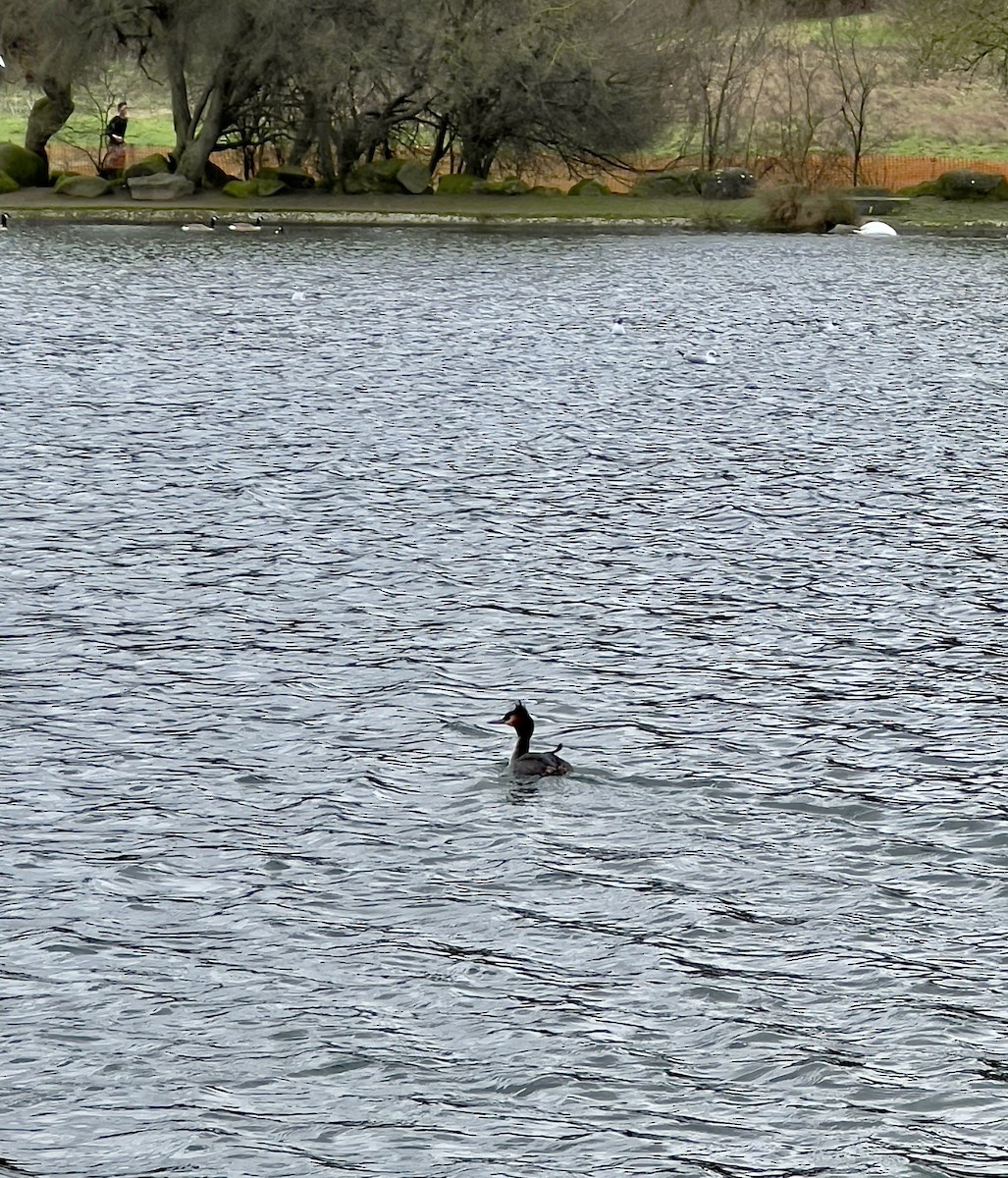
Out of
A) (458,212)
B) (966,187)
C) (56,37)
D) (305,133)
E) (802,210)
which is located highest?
(56,37)

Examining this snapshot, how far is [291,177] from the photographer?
260 ft

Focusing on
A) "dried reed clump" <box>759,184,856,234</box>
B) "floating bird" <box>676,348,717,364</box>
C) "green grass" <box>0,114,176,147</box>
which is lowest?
"floating bird" <box>676,348,717,364</box>

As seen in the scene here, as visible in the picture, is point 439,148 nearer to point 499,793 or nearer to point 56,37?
point 56,37

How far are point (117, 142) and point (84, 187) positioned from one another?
3511mm

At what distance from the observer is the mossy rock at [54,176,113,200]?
251 feet

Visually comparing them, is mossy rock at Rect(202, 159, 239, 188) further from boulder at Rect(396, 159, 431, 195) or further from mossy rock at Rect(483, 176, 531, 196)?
mossy rock at Rect(483, 176, 531, 196)

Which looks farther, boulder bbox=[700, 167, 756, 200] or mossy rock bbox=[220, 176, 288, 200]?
boulder bbox=[700, 167, 756, 200]

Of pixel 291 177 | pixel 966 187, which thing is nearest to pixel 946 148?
pixel 966 187

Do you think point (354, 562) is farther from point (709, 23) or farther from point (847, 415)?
point (709, 23)

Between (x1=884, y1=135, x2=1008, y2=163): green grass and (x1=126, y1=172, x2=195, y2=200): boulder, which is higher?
(x1=884, y1=135, x2=1008, y2=163): green grass

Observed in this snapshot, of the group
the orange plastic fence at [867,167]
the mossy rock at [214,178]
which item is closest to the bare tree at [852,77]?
the orange plastic fence at [867,167]

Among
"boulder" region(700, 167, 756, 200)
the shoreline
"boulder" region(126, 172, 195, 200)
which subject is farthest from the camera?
"boulder" region(700, 167, 756, 200)

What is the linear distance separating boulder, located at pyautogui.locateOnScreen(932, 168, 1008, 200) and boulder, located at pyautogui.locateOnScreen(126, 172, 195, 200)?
32.1 metres

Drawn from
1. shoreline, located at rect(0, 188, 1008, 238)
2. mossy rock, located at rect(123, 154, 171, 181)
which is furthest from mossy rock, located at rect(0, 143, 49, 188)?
mossy rock, located at rect(123, 154, 171, 181)
